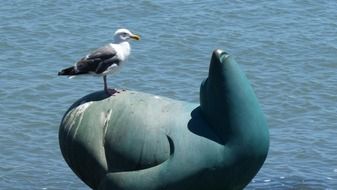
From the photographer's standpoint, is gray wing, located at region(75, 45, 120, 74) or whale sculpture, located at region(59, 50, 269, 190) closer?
whale sculpture, located at region(59, 50, 269, 190)

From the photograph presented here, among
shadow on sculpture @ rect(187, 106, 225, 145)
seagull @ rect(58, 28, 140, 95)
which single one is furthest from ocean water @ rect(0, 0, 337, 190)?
shadow on sculpture @ rect(187, 106, 225, 145)

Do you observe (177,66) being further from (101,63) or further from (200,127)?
(200,127)

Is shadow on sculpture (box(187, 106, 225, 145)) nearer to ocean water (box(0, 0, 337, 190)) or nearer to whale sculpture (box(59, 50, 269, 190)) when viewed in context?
whale sculpture (box(59, 50, 269, 190))

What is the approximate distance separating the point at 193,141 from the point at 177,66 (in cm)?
711

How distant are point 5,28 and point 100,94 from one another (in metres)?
8.66

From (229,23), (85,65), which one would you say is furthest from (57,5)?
(85,65)

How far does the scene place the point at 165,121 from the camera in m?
7.34

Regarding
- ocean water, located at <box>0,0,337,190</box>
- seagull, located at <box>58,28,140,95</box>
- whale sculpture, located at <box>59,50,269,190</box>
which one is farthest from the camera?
ocean water, located at <box>0,0,337,190</box>

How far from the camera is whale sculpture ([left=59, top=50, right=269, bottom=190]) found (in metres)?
7.21

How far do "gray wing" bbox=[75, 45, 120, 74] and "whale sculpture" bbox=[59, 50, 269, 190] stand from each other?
841mm

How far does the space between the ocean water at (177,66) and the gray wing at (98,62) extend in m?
2.01

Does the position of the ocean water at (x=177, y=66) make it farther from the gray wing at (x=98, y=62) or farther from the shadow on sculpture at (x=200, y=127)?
the shadow on sculpture at (x=200, y=127)

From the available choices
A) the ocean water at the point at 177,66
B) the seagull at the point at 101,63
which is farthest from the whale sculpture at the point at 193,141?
the ocean water at the point at 177,66

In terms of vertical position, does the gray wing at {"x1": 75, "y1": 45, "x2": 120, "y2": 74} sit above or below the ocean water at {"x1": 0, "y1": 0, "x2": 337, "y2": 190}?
above
